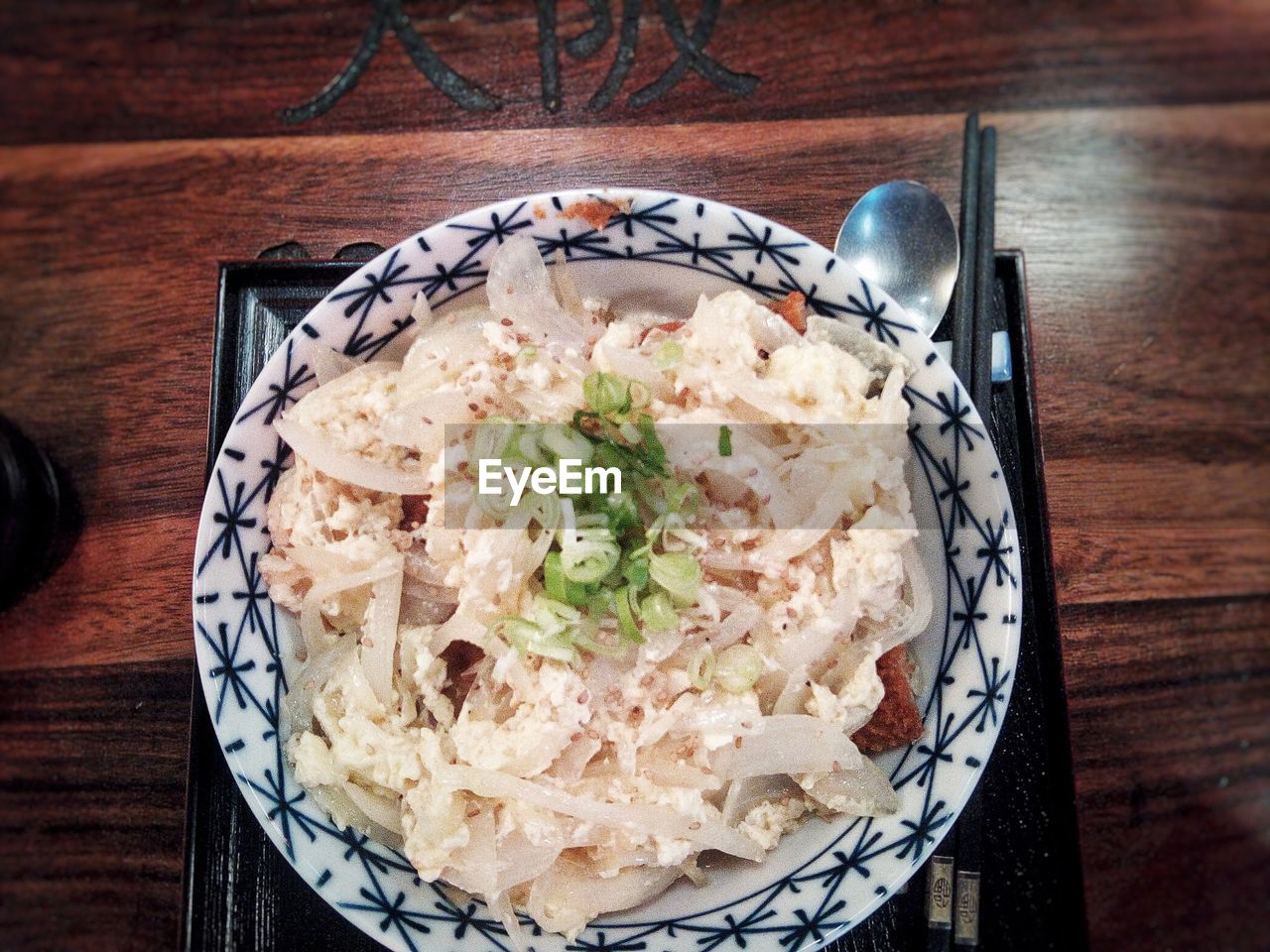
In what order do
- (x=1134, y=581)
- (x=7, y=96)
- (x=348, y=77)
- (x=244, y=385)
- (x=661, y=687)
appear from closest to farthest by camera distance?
(x=661, y=687) < (x=244, y=385) < (x=1134, y=581) < (x=348, y=77) < (x=7, y=96)

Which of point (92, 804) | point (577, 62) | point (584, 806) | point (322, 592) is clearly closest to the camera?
point (584, 806)

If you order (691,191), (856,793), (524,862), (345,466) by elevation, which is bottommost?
(524,862)

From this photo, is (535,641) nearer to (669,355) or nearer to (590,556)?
(590,556)

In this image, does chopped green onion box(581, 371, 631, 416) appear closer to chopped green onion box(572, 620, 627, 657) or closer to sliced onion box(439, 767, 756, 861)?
chopped green onion box(572, 620, 627, 657)

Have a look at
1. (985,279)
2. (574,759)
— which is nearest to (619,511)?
(574,759)

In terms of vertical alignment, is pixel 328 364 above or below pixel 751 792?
above

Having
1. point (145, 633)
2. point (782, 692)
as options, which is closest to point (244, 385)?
point (145, 633)

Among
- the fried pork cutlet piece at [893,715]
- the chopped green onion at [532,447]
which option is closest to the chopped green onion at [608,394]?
the chopped green onion at [532,447]

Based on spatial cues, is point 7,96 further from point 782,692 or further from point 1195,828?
point 1195,828
